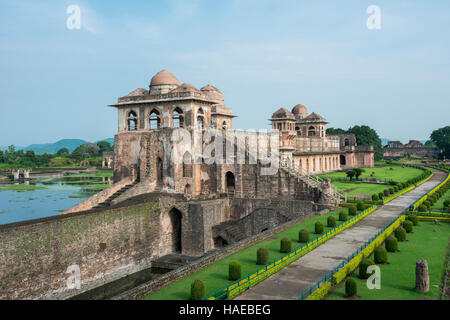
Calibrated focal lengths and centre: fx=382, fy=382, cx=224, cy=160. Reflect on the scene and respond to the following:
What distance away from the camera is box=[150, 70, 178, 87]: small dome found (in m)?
45.2

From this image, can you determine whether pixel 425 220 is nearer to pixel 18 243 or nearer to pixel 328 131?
pixel 18 243

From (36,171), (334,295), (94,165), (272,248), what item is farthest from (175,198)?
(94,165)

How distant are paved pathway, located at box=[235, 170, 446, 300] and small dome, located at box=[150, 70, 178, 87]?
1065 inches

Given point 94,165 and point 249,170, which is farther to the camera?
point 94,165

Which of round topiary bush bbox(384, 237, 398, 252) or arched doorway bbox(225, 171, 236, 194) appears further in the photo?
arched doorway bbox(225, 171, 236, 194)

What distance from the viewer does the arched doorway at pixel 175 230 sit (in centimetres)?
3353

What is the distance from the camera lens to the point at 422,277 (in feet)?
51.5

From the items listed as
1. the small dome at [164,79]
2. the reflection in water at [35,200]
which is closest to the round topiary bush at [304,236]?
the small dome at [164,79]

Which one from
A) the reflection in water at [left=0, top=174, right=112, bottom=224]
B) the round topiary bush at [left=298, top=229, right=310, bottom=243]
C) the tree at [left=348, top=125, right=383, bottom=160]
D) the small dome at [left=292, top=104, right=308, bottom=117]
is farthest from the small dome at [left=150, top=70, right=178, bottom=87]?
the tree at [left=348, top=125, right=383, bottom=160]

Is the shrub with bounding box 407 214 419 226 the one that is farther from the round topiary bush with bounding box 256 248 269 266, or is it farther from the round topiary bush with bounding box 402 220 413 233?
the round topiary bush with bounding box 256 248 269 266

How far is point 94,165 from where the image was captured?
446 feet

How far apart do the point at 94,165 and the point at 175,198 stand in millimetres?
111443

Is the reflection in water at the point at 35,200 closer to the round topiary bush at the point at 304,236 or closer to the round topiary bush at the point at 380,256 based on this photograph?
the round topiary bush at the point at 304,236

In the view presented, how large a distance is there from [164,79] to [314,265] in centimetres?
3210
